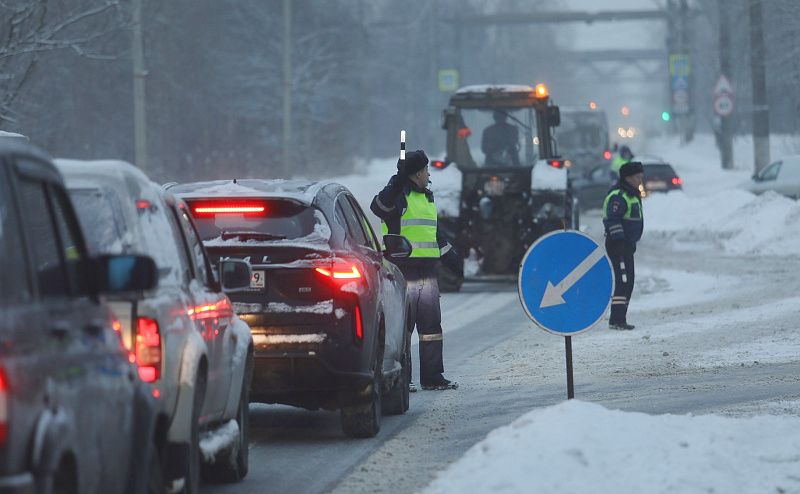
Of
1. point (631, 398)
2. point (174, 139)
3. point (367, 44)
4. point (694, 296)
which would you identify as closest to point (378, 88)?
point (367, 44)

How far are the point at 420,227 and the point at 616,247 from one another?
5644mm

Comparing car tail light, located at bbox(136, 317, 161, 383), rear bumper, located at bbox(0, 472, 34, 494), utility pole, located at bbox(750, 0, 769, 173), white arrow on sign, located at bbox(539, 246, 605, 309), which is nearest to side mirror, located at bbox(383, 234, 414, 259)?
white arrow on sign, located at bbox(539, 246, 605, 309)

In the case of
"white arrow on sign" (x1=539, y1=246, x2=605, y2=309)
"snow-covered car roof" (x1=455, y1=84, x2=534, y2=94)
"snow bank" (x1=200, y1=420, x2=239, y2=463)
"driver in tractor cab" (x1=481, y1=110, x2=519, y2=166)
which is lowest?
Answer: "snow bank" (x1=200, y1=420, x2=239, y2=463)

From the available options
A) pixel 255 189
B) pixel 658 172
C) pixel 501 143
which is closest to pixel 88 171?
pixel 255 189

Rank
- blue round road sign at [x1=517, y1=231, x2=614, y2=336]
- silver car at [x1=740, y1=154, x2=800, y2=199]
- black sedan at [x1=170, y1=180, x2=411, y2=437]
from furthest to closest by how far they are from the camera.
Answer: silver car at [x1=740, y1=154, x2=800, y2=199] → blue round road sign at [x1=517, y1=231, x2=614, y2=336] → black sedan at [x1=170, y1=180, x2=411, y2=437]

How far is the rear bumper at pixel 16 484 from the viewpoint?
5.02 metres

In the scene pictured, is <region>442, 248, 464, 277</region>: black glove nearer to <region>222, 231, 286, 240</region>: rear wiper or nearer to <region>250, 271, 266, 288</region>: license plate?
<region>222, 231, 286, 240</region>: rear wiper

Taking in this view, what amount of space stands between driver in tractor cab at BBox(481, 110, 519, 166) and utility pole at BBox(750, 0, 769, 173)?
17357mm

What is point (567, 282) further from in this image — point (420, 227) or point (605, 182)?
point (605, 182)

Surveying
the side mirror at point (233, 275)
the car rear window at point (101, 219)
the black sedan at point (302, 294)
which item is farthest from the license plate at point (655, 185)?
the car rear window at point (101, 219)

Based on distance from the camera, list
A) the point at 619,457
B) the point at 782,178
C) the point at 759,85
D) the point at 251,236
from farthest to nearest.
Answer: the point at 759,85 → the point at 782,178 → the point at 251,236 → the point at 619,457

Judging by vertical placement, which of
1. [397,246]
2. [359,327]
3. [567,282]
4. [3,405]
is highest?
[397,246]

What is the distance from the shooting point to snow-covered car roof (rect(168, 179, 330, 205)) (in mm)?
10781

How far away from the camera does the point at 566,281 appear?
11.5m
